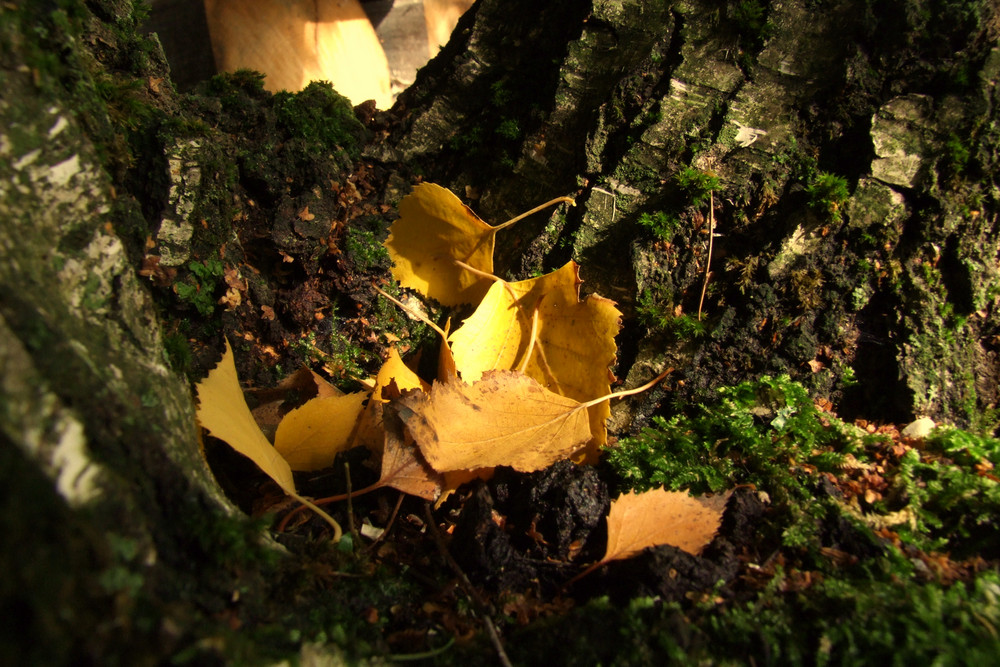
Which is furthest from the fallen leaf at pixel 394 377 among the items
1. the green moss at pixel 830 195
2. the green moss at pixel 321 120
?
the green moss at pixel 830 195

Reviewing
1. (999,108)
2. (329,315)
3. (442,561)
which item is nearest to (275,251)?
(329,315)

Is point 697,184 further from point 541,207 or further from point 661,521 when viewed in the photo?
point 661,521

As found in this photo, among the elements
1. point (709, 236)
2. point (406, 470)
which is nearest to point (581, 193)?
point (709, 236)

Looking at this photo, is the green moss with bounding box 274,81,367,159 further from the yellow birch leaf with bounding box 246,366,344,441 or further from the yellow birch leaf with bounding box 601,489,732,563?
the yellow birch leaf with bounding box 601,489,732,563

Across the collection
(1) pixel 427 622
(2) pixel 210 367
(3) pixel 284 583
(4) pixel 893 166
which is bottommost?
(1) pixel 427 622

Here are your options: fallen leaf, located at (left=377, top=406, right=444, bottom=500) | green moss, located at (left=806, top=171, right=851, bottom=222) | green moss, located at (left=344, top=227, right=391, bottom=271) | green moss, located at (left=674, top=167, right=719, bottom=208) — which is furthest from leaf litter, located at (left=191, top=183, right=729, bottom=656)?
green moss, located at (left=806, top=171, right=851, bottom=222)

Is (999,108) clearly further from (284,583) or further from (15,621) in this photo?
(15,621)
